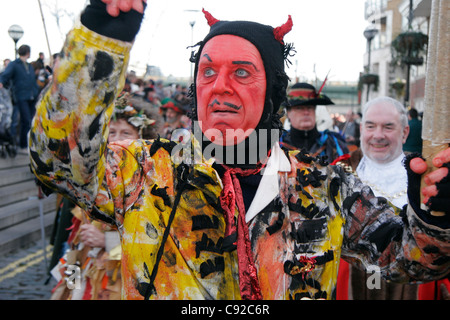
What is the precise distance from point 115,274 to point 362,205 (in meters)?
2.14

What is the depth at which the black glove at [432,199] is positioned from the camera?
1.50 metres

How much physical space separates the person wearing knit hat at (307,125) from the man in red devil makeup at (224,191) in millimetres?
3820

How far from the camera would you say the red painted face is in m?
1.98

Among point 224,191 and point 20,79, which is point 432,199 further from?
point 20,79

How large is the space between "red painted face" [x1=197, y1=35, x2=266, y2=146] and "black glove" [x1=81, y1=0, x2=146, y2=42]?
27.3 inches

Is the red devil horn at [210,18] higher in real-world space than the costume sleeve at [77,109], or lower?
higher

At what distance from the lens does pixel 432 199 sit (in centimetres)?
Answer: 153

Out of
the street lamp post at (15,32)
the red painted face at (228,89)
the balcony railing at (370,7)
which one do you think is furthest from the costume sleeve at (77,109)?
the street lamp post at (15,32)

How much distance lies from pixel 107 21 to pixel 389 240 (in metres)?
1.29

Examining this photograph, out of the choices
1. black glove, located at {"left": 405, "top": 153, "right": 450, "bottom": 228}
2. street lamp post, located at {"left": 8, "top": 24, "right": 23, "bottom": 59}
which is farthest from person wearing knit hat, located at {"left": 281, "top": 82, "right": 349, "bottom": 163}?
street lamp post, located at {"left": 8, "top": 24, "right": 23, "bottom": 59}

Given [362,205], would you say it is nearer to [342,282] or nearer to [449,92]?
[449,92]

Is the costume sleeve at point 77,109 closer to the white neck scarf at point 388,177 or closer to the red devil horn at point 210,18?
the red devil horn at point 210,18

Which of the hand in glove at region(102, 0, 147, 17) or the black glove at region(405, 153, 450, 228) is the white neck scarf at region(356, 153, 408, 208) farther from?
the hand in glove at region(102, 0, 147, 17)
